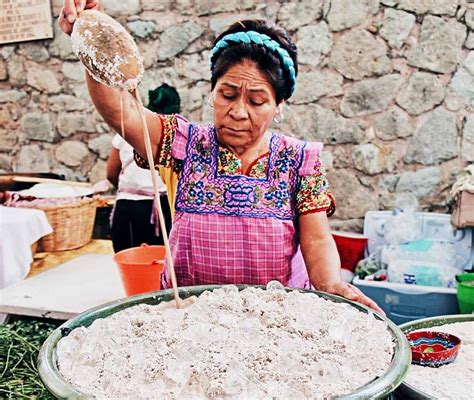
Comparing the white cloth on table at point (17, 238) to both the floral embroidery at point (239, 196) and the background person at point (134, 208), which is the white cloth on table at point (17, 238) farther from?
the floral embroidery at point (239, 196)

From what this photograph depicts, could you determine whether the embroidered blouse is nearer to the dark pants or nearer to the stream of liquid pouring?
the stream of liquid pouring

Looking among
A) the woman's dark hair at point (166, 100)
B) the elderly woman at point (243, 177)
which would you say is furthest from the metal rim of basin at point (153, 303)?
the woman's dark hair at point (166, 100)

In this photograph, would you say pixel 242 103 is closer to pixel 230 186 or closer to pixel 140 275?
pixel 230 186

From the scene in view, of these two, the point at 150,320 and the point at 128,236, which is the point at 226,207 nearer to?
the point at 150,320

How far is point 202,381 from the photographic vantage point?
34.9 inches

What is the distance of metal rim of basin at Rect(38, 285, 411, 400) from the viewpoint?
33.3 inches

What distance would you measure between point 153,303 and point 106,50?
58 cm

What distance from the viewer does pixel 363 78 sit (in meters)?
3.81

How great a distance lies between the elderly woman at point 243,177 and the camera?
1.54 metres

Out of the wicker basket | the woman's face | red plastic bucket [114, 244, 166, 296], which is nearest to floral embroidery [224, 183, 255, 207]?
the woman's face

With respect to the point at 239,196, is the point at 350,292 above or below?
below

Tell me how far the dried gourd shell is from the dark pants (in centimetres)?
209

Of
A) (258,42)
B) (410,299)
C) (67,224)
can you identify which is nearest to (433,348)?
(258,42)

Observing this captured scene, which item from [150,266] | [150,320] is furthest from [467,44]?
[150,320]
